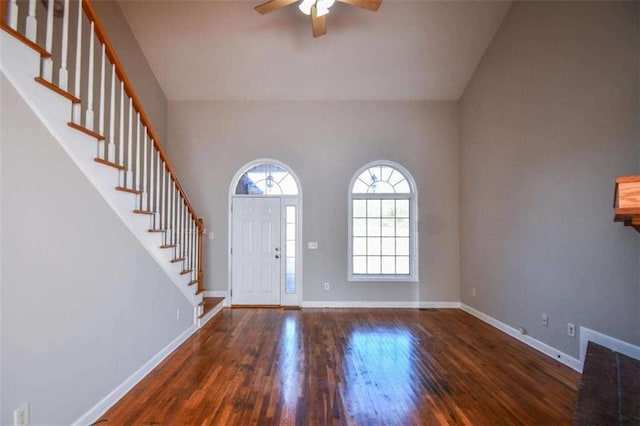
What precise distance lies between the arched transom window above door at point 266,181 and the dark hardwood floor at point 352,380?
7.31ft

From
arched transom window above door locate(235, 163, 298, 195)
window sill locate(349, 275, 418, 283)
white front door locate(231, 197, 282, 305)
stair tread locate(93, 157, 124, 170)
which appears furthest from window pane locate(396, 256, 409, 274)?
stair tread locate(93, 157, 124, 170)

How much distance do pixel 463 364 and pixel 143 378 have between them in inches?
118

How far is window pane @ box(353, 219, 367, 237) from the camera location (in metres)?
5.02

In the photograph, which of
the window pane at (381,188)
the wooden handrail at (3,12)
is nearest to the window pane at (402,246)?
the window pane at (381,188)

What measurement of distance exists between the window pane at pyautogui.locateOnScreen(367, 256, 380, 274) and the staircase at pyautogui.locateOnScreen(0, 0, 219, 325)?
8.85ft

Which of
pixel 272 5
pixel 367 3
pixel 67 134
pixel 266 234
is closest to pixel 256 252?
pixel 266 234

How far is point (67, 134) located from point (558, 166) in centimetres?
421

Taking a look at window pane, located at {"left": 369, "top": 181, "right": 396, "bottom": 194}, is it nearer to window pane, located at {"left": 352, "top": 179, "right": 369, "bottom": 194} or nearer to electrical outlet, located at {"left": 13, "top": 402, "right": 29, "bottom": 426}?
window pane, located at {"left": 352, "top": 179, "right": 369, "bottom": 194}

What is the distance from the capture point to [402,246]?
5.04 m

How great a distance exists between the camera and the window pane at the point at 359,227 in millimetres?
5023

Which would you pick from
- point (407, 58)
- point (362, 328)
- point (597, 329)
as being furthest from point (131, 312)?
point (407, 58)

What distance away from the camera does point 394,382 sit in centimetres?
254

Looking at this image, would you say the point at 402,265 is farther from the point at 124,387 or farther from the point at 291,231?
the point at 124,387

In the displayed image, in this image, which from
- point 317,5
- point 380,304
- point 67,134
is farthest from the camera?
point 380,304
